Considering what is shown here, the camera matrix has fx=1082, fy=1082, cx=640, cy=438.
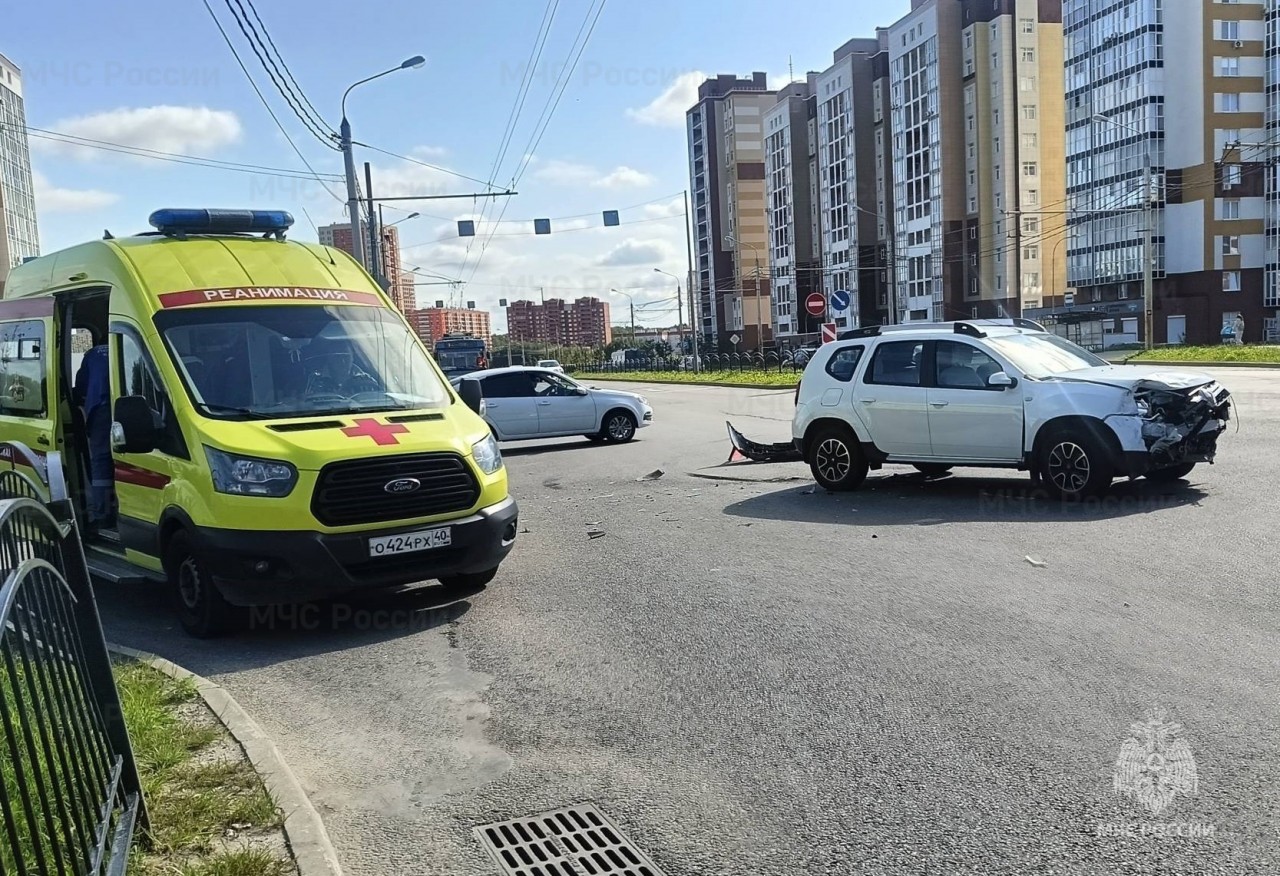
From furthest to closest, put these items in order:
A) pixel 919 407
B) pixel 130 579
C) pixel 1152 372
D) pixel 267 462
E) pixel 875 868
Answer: pixel 919 407, pixel 1152 372, pixel 130 579, pixel 267 462, pixel 875 868

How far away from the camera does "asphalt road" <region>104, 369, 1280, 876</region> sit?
3750 millimetres

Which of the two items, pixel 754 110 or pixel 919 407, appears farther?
pixel 754 110

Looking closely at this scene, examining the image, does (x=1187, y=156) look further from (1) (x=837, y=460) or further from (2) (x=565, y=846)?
(2) (x=565, y=846)

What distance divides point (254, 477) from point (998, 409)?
7.30 m

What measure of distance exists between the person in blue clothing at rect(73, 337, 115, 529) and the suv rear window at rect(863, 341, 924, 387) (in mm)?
7499

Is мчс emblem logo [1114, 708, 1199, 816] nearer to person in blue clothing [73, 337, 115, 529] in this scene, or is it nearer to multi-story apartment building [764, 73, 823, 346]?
person in blue clothing [73, 337, 115, 529]

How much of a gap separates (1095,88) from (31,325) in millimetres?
77365

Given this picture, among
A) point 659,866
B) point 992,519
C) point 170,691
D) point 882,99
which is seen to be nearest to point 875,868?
point 659,866

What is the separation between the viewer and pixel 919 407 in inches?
447

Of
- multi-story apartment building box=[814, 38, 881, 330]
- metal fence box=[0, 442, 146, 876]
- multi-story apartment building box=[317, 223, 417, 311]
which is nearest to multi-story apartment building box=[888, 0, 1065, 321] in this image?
multi-story apartment building box=[814, 38, 881, 330]

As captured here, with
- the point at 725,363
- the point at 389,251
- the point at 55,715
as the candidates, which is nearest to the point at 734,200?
the point at 725,363

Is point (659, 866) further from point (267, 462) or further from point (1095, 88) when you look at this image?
point (1095, 88)

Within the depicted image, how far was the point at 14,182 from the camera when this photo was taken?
314 ft

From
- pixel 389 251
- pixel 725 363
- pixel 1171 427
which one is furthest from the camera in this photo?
pixel 725 363
